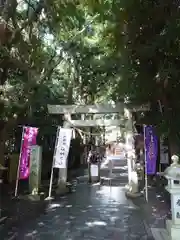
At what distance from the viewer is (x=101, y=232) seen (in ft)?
24.0

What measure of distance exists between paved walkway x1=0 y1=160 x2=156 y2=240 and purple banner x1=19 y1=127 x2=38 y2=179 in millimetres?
1626

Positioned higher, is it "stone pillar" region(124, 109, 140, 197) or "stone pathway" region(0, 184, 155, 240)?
"stone pillar" region(124, 109, 140, 197)

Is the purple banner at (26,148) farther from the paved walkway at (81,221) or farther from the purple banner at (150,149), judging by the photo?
the purple banner at (150,149)

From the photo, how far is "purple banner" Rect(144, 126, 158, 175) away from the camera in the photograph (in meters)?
12.0

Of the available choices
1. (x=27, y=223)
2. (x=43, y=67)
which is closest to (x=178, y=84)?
(x=27, y=223)

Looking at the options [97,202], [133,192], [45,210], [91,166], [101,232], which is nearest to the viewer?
[101,232]

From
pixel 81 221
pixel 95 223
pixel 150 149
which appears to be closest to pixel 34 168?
pixel 150 149

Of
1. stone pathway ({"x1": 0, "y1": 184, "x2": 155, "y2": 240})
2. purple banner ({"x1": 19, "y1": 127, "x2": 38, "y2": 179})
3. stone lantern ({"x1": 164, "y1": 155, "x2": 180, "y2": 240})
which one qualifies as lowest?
stone pathway ({"x1": 0, "y1": 184, "x2": 155, "y2": 240})

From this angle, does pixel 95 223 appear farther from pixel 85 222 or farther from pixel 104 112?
pixel 104 112

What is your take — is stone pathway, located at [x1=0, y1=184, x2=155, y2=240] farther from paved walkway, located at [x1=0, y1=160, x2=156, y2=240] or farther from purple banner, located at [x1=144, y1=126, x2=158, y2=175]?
purple banner, located at [x1=144, y1=126, x2=158, y2=175]

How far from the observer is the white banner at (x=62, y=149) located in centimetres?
1285

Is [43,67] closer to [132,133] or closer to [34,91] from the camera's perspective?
[34,91]

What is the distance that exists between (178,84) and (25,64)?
5611 millimetres

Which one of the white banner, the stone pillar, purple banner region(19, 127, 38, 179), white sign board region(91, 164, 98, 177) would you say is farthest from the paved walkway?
white sign board region(91, 164, 98, 177)
